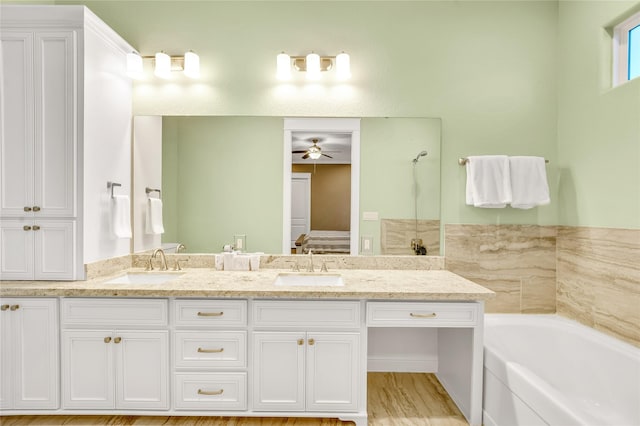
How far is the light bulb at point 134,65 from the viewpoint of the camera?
2377 millimetres

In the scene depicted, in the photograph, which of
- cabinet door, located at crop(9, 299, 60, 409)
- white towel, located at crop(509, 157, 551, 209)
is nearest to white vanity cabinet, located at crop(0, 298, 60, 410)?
cabinet door, located at crop(9, 299, 60, 409)

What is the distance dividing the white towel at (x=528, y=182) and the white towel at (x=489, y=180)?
6cm

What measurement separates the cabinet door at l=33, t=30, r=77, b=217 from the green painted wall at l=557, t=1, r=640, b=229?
121 inches

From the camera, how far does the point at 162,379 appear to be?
1921 millimetres

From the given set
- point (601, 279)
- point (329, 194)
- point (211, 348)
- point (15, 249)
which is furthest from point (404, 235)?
point (15, 249)

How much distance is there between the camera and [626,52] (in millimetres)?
2154

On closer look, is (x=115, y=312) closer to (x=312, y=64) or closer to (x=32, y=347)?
(x=32, y=347)

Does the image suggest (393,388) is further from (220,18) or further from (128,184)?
(220,18)

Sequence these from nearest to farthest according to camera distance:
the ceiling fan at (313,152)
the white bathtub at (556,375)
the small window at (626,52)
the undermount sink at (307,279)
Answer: the white bathtub at (556,375), the small window at (626,52), the undermount sink at (307,279), the ceiling fan at (313,152)

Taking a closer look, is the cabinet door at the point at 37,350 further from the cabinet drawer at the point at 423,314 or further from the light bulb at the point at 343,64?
the light bulb at the point at 343,64

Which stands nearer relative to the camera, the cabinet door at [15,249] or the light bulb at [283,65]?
the cabinet door at [15,249]

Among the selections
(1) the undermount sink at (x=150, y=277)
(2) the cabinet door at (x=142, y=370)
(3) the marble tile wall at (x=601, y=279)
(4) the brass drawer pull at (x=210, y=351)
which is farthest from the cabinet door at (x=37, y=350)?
(3) the marble tile wall at (x=601, y=279)

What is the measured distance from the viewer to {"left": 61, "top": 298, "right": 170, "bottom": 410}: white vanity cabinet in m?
1.91

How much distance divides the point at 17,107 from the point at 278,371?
206 cm
